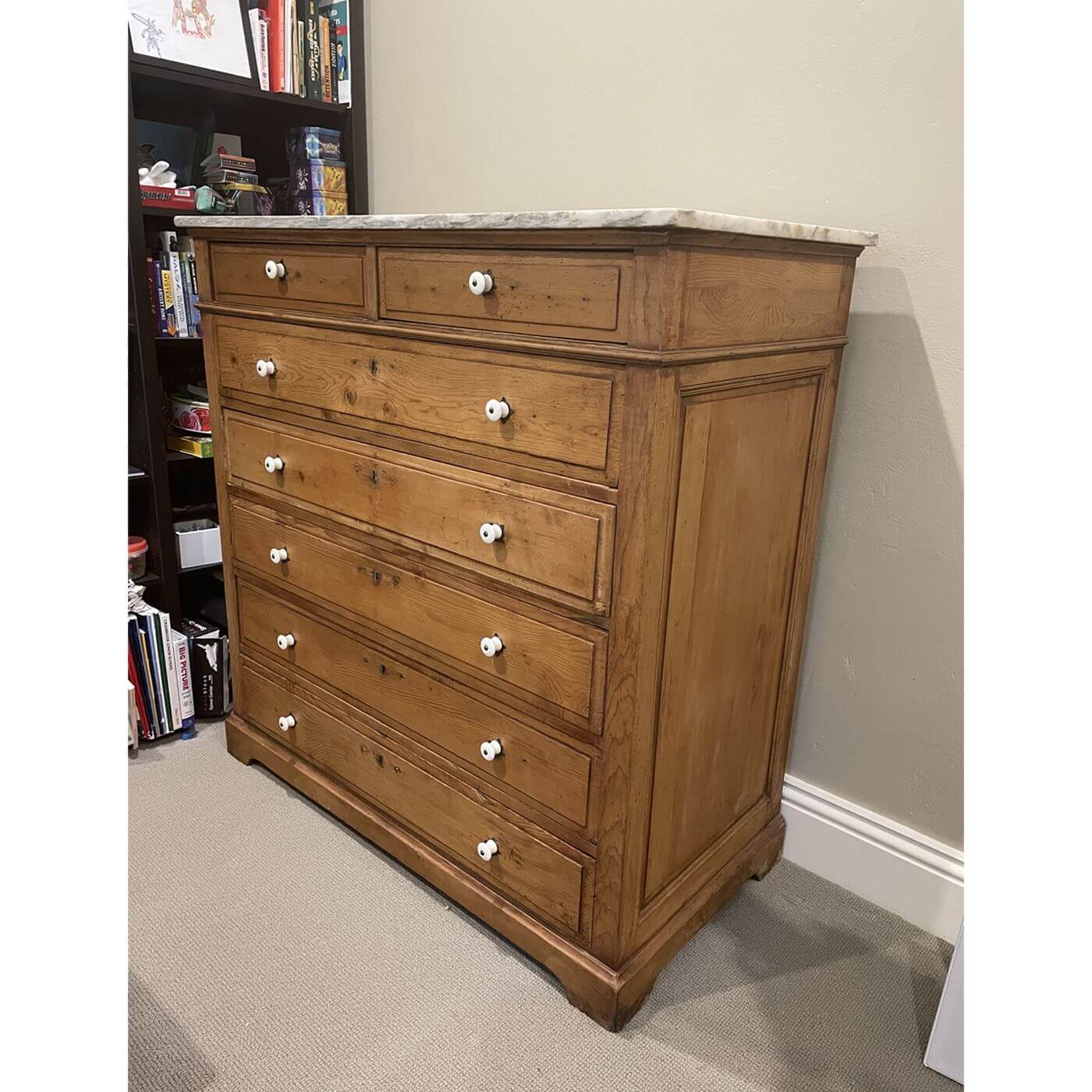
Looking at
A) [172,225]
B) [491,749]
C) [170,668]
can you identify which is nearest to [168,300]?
[172,225]

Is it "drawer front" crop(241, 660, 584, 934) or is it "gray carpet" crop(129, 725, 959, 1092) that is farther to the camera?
"drawer front" crop(241, 660, 584, 934)

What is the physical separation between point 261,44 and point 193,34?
0.56 feet

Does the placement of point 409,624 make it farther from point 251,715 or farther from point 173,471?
point 173,471

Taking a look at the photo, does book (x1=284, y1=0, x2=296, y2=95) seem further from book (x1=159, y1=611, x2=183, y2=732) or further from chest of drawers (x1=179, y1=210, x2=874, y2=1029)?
book (x1=159, y1=611, x2=183, y2=732)

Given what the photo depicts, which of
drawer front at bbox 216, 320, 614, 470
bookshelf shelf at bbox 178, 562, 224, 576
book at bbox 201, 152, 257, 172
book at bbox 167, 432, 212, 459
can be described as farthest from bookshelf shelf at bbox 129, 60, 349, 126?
bookshelf shelf at bbox 178, 562, 224, 576

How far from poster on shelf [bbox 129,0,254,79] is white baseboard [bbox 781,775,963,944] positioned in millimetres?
2097

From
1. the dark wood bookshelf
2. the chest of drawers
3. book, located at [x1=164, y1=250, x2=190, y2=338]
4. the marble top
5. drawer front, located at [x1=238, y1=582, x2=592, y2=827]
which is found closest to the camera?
the marble top

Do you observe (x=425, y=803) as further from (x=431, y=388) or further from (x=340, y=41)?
(x=340, y=41)

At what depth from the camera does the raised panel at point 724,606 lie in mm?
1279

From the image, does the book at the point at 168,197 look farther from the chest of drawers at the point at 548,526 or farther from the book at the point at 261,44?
the chest of drawers at the point at 548,526

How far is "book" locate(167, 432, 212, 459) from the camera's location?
2229 mm

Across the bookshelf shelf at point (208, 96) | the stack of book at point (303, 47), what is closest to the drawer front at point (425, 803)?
the bookshelf shelf at point (208, 96)

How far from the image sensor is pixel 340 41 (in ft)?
7.30
